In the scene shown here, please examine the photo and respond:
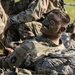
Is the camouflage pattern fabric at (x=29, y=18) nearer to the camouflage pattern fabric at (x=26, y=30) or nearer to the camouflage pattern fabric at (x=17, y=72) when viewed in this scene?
the camouflage pattern fabric at (x=26, y=30)

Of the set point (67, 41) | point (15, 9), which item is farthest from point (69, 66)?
point (15, 9)

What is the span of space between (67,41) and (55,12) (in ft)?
3.55

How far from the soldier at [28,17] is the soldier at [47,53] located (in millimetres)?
2678

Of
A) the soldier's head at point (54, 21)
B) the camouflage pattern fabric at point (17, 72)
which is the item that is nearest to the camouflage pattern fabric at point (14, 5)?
the soldier's head at point (54, 21)

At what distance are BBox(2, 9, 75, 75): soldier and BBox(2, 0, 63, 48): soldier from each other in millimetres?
2678

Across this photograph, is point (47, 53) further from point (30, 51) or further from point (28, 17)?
point (28, 17)

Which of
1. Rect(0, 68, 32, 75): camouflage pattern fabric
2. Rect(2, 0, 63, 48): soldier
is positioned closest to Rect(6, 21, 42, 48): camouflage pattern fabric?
Rect(2, 0, 63, 48): soldier

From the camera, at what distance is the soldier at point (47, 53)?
494 cm

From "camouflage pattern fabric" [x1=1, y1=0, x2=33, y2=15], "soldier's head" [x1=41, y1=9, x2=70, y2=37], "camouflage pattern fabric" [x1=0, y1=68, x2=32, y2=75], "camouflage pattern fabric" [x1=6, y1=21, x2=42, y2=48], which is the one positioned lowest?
"camouflage pattern fabric" [x1=6, y1=21, x2=42, y2=48]

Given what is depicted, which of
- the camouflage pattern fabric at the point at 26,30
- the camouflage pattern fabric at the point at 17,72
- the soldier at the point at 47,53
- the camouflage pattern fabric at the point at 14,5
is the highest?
the soldier at the point at 47,53

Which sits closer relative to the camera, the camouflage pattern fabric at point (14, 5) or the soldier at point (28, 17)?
the soldier at point (28, 17)

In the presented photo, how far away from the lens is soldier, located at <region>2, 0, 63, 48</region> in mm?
7902

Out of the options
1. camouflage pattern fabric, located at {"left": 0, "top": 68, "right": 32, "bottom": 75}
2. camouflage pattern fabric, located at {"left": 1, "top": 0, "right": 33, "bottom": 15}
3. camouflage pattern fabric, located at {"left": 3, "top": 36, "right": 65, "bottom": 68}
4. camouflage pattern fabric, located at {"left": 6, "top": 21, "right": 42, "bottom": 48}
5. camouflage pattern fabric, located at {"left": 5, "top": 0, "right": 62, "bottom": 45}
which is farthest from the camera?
camouflage pattern fabric, located at {"left": 1, "top": 0, "right": 33, "bottom": 15}

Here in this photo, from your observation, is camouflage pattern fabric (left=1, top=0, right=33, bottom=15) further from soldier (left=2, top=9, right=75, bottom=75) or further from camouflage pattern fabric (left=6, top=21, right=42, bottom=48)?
soldier (left=2, top=9, right=75, bottom=75)
